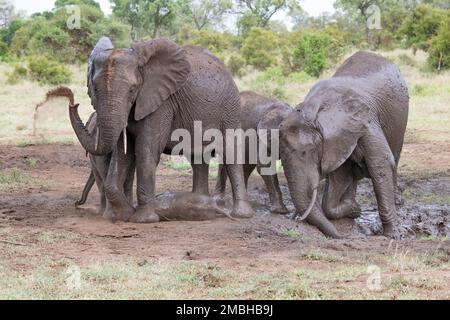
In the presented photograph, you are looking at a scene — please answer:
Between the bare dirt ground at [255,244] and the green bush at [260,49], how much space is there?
18311 mm

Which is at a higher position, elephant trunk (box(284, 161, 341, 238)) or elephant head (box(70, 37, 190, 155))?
elephant head (box(70, 37, 190, 155))

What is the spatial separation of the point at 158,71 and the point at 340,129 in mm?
1825

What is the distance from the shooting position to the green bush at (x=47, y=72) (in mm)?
23898

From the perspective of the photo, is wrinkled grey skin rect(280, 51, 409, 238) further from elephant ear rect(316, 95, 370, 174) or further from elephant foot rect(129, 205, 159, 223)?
elephant foot rect(129, 205, 159, 223)

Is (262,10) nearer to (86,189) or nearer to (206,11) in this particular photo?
(206,11)

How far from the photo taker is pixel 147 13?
36.9m

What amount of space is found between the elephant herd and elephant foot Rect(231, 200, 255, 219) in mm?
12

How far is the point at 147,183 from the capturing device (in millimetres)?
8102

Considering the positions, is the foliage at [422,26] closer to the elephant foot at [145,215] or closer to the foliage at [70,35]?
the foliage at [70,35]

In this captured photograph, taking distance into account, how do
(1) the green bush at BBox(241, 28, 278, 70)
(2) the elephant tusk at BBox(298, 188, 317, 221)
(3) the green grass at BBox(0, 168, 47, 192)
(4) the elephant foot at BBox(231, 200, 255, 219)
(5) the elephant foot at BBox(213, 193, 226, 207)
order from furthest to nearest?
1. (1) the green bush at BBox(241, 28, 278, 70)
2. (3) the green grass at BBox(0, 168, 47, 192)
3. (5) the elephant foot at BBox(213, 193, 226, 207)
4. (4) the elephant foot at BBox(231, 200, 255, 219)
5. (2) the elephant tusk at BBox(298, 188, 317, 221)

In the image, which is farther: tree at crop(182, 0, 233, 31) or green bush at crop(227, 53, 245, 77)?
tree at crop(182, 0, 233, 31)

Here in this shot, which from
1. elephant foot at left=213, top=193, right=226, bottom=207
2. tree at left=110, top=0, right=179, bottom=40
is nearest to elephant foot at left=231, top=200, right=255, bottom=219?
elephant foot at left=213, top=193, right=226, bottom=207

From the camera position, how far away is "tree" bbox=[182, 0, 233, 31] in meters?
45.6

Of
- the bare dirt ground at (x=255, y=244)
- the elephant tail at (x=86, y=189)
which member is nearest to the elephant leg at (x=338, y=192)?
the bare dirt ground at (x=255, y=244)
